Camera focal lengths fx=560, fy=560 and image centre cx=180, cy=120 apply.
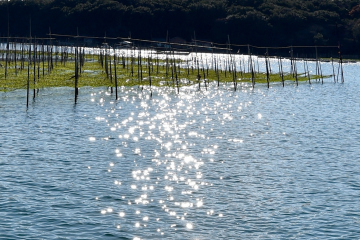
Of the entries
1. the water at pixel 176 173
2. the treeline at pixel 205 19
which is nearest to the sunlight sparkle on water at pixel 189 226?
the water at pixel 176 173

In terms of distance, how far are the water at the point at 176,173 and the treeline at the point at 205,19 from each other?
10836 cm

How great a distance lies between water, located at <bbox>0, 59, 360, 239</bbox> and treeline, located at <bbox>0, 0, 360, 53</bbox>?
108362mm

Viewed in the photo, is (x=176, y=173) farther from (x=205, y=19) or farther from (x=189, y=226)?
(x=205, y=19)

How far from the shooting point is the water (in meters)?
16.6

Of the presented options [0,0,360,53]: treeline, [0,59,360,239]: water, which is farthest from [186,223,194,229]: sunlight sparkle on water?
[0,0,360,53]: treeline

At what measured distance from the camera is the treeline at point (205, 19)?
147750 mm

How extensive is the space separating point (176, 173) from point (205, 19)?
138633 millimetres

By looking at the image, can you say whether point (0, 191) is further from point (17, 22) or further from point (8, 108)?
point (17, 22)

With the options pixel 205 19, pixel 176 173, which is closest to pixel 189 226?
pixel 176 173

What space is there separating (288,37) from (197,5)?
27411 millimetres

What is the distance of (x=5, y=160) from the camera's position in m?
24.3

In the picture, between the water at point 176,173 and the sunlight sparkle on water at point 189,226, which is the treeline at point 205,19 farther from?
the sunlight sparkle on water at point 189,226

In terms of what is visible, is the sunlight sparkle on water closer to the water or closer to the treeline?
the water

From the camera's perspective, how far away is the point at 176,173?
22.6m
